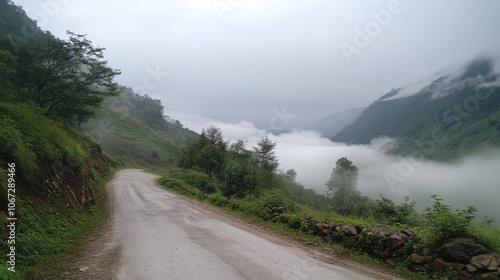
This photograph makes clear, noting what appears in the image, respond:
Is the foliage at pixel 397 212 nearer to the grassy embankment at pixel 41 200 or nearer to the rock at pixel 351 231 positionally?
the rock at pixel 351 231

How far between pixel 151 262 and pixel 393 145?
200476mm

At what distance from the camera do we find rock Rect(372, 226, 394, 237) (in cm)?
968

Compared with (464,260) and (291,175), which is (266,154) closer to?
(464,260)

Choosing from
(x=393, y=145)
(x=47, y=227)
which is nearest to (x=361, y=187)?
(x=393, y=145)

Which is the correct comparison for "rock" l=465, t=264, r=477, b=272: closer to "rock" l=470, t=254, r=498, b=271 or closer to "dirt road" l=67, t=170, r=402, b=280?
"rock" l=470, t=254, r=498, b=271

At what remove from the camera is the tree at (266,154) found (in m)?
50.5

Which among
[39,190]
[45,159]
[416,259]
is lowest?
[39,190]

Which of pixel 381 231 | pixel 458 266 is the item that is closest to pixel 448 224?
pixel 458 266

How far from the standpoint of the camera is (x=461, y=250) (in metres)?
7.39

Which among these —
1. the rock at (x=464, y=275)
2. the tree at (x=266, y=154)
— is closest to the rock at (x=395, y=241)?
the rock at (x=464, y=275)

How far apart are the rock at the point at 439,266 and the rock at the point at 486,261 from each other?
2.07ft

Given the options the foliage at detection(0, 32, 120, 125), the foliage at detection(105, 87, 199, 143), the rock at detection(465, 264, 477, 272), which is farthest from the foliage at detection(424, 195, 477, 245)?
the foliage at detection(105, 87, 199, 143)

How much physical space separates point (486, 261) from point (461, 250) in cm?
56

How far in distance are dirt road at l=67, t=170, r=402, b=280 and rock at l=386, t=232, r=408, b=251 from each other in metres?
1.37
